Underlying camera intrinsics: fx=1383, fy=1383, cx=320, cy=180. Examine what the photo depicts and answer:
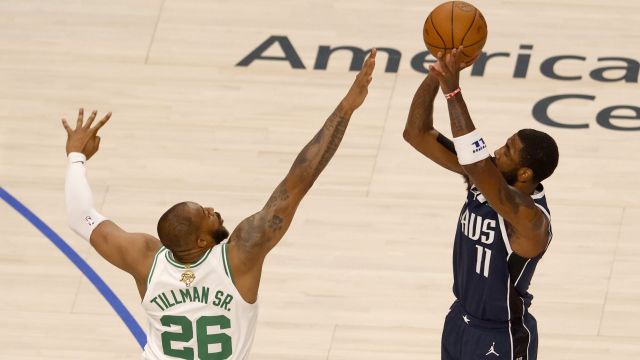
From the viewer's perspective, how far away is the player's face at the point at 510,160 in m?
6.73

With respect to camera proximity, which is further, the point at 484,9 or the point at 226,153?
the point at 484,9

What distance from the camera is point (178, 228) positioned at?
20.7 ft

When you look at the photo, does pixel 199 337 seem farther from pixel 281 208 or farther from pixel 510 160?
pixel 510 160

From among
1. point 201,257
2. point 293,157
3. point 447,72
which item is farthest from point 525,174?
point 293,157

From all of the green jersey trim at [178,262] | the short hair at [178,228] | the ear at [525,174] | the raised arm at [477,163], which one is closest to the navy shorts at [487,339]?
the raised arm at [477,163]

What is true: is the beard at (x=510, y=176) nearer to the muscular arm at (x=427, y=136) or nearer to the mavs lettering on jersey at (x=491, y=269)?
the mavs lettering on jersey at (x=491, y=269)

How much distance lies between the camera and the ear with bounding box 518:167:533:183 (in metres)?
6.72

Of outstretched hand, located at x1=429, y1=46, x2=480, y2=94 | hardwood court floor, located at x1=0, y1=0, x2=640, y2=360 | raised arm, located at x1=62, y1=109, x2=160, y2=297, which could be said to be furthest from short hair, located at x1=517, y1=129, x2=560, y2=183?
hardwood court floor, located at x1=0, y1=0, x2=640, y2=360

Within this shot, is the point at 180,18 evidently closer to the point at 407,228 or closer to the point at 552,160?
the point at 407,228

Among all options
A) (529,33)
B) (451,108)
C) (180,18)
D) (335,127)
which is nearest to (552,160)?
(451,108)

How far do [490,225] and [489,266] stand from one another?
21 centimetres

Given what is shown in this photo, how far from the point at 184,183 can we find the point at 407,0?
3.10m

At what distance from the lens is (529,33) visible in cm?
1172

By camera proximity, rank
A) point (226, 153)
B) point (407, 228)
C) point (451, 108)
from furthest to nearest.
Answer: point (226, 153), point (407, 228), point (451, 108)
